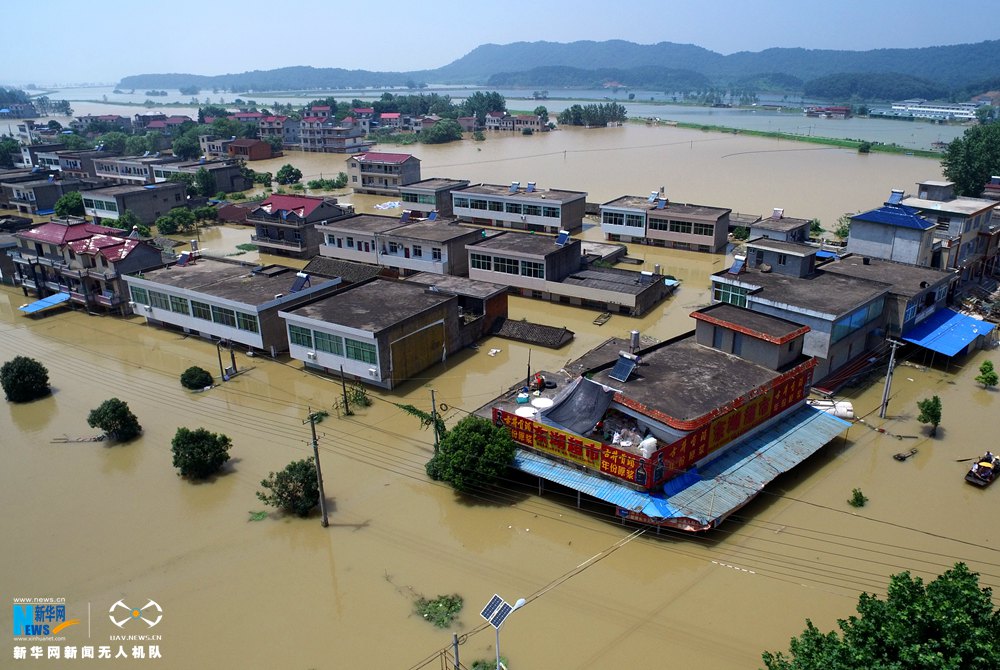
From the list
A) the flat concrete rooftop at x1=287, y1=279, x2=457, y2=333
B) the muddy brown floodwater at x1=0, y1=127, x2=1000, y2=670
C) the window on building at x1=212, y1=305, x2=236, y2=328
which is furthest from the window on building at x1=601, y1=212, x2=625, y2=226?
the window on building at x1=212, y1=305, x2=236, y2=328

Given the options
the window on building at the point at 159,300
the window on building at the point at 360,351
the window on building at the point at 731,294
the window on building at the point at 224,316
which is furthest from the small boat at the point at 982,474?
the window on building at the point at 159,300

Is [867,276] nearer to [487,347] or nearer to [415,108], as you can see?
[487,347]

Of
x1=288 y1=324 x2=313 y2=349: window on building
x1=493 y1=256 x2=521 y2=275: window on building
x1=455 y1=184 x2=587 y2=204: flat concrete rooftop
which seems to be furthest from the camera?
x1=455 y1=184 x2=587 y2=204: flat concrete rooftop

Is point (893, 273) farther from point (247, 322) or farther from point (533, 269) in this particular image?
point (247, 322)

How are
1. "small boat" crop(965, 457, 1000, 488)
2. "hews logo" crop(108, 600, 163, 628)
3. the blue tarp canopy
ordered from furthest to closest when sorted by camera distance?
1. the blue tarp canopy
2. "small boat" crop(965, 457, 1000, 488)
3. "hews logo" crop(108, 600, 163, 628)

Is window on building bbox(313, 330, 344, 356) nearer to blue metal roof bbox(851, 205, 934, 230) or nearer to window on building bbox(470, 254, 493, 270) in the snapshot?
window on building bbox(470, 254, 493, 270)

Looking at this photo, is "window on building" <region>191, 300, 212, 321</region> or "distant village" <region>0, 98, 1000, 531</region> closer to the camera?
"distant village" <region>0, 98, 1000, 531</region>
